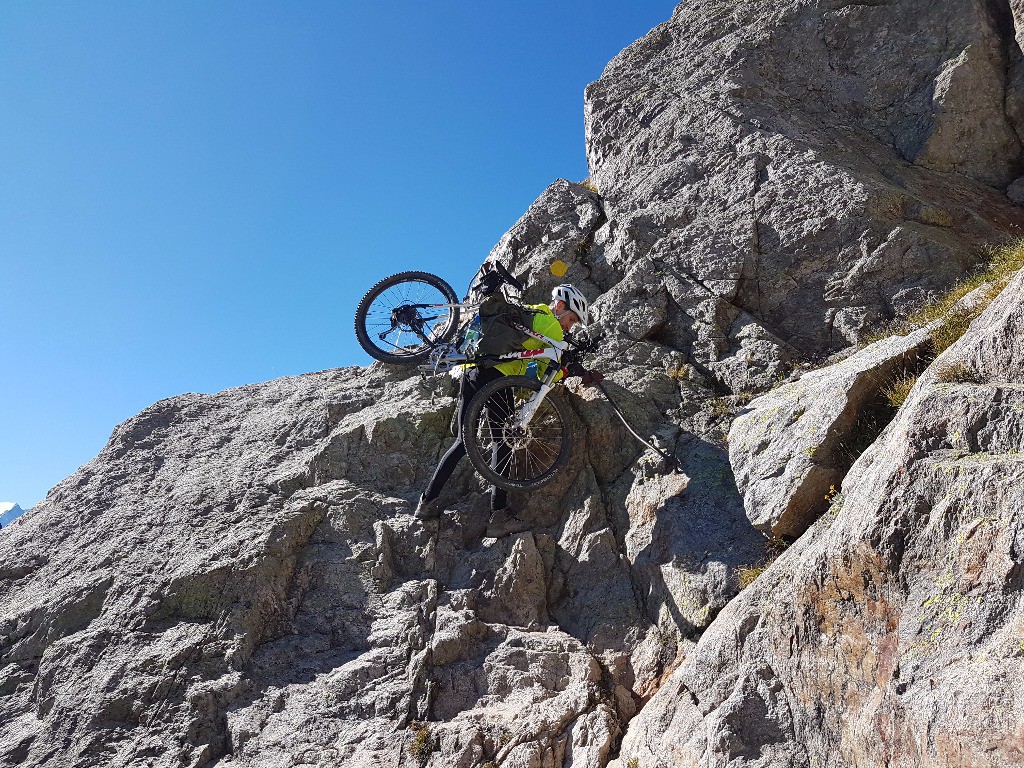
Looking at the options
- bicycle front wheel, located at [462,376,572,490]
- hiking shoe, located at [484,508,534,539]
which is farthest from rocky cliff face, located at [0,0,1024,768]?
bicycle front wheel, located at [462,376,572,490]

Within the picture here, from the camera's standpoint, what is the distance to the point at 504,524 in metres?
9.05

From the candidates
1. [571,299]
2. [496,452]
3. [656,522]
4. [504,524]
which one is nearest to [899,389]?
[656,522]

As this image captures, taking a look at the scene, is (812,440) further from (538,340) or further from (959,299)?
(538,340)

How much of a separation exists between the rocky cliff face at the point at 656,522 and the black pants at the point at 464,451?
15.7 inches

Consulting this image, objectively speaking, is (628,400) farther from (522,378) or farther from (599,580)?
(599,580)

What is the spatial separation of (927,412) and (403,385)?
Answer: 7754 millimetres

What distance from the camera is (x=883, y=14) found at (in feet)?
43.3

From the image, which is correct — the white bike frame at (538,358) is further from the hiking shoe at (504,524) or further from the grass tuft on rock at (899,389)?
the grass tuft on rock at (899,389)

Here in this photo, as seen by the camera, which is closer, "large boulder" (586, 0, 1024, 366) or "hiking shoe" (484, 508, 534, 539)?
"hiking shoe" (484, 508, 534, 539)

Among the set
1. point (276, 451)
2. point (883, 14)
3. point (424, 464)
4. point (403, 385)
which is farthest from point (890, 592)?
point (883, 14)

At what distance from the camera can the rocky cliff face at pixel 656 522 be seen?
201 inches

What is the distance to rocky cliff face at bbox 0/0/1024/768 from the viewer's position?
5.10 m

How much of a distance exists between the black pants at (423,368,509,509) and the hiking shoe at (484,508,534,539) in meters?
0.13

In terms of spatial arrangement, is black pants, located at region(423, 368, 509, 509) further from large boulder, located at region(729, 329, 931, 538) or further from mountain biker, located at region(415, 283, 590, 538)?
large boulder, located at region(729, 329, 931, 538)
